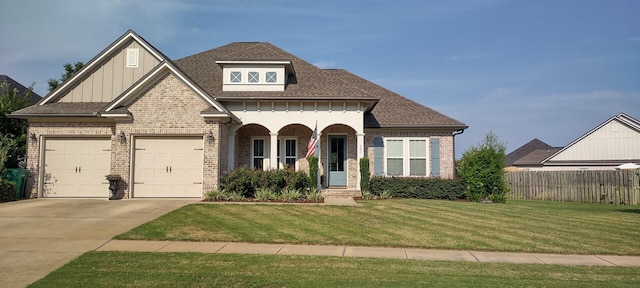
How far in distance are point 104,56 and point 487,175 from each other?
1792cm

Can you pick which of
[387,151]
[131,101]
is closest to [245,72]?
[131,101]

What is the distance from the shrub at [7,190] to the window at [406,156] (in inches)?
630

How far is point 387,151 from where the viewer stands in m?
20.5

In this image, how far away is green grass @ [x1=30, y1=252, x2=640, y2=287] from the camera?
6465 millimetres

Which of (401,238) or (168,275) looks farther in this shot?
(401,238)

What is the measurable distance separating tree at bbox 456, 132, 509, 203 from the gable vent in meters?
15.8

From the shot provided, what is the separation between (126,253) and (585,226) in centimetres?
1245

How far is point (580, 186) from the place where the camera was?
23266mm

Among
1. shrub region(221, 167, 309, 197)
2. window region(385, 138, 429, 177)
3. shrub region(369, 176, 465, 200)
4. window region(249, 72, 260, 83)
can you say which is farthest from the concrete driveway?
window region(385, 138, 429, 177)

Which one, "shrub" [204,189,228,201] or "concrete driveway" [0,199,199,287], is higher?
"shrub" [204,189,228,201]

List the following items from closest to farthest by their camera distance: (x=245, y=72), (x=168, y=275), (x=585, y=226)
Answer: (x=168, y=275), (x=585, y=226), (x=245, y=72)

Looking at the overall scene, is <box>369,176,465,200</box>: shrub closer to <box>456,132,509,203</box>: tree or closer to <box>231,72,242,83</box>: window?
<box>456,132,509,203</box>: tree

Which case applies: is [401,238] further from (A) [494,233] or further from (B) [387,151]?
(B) [387,151]

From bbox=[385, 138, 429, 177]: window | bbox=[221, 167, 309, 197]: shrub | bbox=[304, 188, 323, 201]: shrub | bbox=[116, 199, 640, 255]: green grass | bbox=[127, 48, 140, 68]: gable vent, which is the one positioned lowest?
bbox=[116, 199, 640, 255]: green grass
